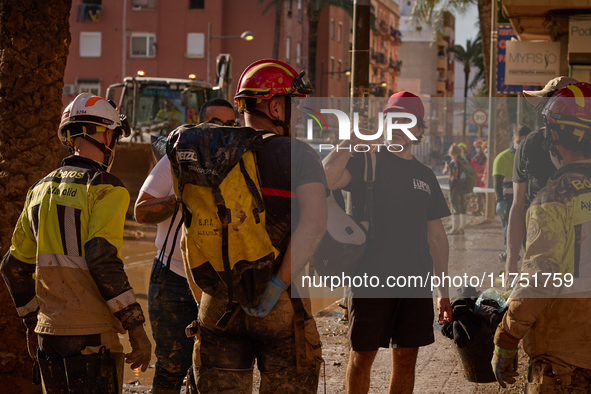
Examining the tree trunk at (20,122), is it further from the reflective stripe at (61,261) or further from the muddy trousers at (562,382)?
the muddy trousers at (562,382)

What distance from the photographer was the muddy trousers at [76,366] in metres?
3.37

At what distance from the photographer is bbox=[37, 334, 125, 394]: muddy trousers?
3.37m

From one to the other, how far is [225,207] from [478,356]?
2497mm

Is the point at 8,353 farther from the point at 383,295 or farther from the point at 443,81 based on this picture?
the point at 443,81

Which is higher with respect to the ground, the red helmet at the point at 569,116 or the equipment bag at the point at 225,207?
the red helmet at the point at 569,116

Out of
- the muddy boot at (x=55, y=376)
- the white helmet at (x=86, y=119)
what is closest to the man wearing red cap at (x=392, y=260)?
the white helmet at (x=86, y=119)

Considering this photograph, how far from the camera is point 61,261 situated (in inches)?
133

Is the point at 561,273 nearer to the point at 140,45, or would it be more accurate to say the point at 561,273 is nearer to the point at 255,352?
the point at 255,352

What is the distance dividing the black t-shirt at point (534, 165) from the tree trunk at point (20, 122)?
3488mm

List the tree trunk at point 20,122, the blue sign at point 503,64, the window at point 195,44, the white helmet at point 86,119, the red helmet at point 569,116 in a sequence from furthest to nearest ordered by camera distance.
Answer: the window at point 195,44 < the blue sign at point 503,64 < the tree trunk at point 20,122 < the white helmet at point 86,119 < the red helmet at point 569,116

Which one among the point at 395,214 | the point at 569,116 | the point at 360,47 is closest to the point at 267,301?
the point at 569,116

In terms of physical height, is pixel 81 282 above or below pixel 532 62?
below

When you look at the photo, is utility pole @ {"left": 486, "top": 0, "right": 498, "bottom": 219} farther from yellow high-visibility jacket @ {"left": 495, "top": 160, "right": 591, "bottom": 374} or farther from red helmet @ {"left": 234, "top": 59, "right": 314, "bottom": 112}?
red helmet @ {"left": 234, "top": 59, "right": 314, "bottom": 112}

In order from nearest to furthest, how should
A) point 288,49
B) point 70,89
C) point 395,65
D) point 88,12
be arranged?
1. point 70,89
2. point 88,12
3. point 288,49
4. point 395,65
